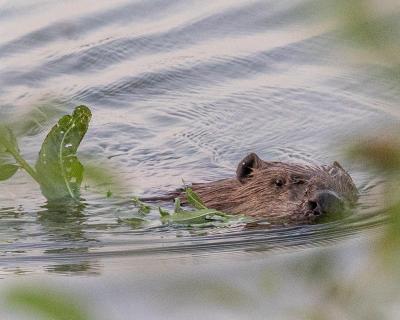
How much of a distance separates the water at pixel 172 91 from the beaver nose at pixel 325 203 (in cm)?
9

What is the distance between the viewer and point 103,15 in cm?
734

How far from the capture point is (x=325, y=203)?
384 cm

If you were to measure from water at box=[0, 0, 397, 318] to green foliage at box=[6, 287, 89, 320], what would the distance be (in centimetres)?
290

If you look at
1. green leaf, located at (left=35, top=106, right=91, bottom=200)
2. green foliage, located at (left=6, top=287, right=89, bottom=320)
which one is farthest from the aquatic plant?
green foliage, located at (left=6, top=287, right=89, bottom=320)

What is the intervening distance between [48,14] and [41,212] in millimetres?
3022

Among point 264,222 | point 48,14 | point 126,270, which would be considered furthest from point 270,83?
point 126,270

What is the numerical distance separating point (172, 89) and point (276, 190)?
231 centimetres

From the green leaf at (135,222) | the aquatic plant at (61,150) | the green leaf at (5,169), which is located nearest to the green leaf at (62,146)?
the aquatic plant at (61,150)

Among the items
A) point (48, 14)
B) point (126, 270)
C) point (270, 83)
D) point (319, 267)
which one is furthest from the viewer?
point (48, 14)

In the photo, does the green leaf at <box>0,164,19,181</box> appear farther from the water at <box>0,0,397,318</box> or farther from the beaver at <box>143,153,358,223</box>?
the beaver at <box>143,153,358,223</box>

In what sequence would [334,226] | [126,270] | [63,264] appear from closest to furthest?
[126,270] → [63,264] → [334,226]

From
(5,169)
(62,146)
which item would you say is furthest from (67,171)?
(5,169)

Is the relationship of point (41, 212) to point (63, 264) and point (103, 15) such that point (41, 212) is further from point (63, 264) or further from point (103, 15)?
point (103, 15)

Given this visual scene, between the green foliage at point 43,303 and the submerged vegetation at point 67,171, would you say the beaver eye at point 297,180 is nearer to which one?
the submerged vegetation at point 67,171
